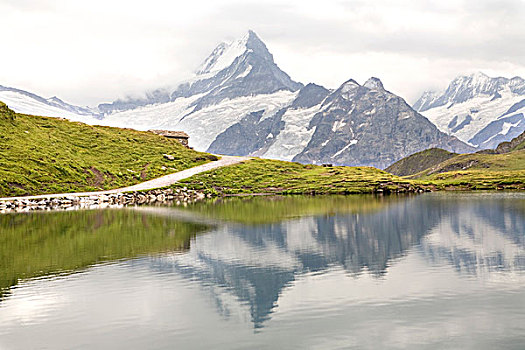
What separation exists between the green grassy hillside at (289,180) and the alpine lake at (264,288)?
91.5 m

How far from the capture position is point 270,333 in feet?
85.2

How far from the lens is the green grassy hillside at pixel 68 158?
12862cm

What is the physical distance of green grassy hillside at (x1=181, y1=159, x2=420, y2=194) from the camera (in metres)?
158

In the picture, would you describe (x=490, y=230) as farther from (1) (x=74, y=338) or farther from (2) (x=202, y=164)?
(2) (x=202, y=164)

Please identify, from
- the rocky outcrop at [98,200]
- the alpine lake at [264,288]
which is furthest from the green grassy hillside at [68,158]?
the alpine lake at [264,288]

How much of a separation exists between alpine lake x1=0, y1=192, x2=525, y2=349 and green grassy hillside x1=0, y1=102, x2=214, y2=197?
68.5m

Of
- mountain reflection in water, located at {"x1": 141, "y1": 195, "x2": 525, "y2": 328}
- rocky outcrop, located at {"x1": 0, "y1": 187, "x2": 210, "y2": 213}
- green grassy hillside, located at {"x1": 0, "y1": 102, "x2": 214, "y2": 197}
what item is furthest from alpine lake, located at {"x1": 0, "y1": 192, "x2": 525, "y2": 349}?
green grassy hillside, located at {"x1": 0, "y1": 102, "x2": 214, "y2": 197}

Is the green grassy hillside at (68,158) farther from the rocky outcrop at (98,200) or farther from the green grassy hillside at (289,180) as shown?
the green grassy hillside at (289,180)

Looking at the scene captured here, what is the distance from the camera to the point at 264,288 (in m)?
35.1

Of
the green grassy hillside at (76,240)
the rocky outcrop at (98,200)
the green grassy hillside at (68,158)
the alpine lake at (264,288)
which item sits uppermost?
the green grassy hillside at (68,158)

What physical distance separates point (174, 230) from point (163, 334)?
135 feet

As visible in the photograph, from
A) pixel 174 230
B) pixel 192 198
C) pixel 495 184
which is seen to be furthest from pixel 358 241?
pixel 495 184

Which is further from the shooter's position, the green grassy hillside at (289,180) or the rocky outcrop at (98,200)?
the green grassy hillside at (289,180)

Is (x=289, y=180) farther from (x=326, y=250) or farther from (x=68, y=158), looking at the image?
(x=326, y=250)
